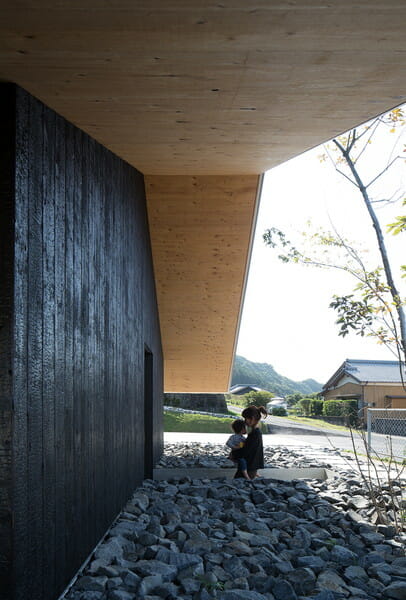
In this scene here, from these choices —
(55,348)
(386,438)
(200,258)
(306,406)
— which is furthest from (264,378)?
(55,348)

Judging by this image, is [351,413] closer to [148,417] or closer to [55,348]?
[55,348]

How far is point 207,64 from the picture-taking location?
286 cm

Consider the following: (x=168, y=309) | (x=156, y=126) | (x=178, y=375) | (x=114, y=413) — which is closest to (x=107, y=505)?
(x=114, y=413)

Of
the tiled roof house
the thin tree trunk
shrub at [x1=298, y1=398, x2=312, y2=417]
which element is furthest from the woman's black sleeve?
shrub at [x1=298, y1=398, x2=312, y2=417]

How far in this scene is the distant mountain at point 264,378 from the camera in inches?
3329

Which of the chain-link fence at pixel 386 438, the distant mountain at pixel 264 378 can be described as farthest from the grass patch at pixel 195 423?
the distant mountain at pixel 264 378

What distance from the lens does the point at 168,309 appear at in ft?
30.3

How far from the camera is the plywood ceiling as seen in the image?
7.52ft

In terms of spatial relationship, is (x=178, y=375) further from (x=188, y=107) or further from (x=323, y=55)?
(x=323, y=55)

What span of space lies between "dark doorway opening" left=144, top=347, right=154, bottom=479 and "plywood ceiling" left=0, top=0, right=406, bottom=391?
4.20 meters

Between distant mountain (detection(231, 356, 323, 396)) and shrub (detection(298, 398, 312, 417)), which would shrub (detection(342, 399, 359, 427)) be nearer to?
shrub (detection(298, 398, 312, 417))

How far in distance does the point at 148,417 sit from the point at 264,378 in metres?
83.3

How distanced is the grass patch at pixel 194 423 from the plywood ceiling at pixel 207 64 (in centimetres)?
1407

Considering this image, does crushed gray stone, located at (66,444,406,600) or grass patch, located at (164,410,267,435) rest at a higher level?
crushed gray stone, located at (66,444,406,600)
